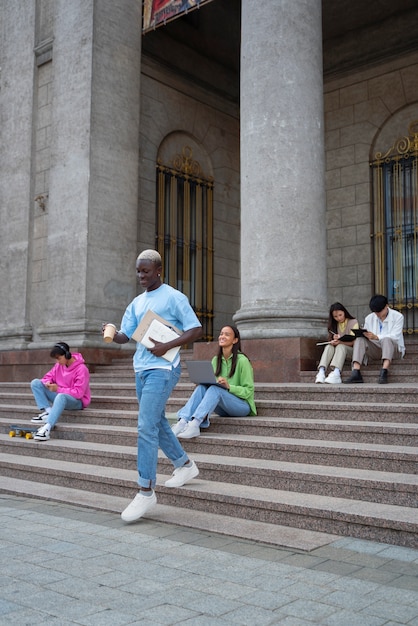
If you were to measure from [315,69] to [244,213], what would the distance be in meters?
2.42

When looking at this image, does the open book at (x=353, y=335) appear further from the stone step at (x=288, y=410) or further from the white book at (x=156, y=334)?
the white book at (x=156, y=334)

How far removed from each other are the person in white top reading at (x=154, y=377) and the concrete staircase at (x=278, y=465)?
0.96ft

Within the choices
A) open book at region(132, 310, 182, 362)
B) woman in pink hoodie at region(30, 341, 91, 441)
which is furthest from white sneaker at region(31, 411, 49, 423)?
open book at region(132, 310, 182, 362)

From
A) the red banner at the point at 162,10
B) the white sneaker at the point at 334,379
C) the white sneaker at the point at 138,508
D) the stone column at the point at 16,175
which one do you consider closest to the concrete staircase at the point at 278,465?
the white sneaker at the point at 138,508

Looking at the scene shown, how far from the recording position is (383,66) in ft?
49.8

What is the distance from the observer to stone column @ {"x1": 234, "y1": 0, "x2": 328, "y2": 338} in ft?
33.3

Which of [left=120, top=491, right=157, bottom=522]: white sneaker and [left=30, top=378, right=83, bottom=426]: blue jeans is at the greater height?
[left=30, top=378, right=83, bottom=426]: blue jeans

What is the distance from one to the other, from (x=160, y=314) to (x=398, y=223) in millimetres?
10009

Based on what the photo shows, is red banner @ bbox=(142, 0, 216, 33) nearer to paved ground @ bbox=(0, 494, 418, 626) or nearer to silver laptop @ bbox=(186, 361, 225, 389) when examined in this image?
silver laptop @ bbox=(186, 361, 225, 389)

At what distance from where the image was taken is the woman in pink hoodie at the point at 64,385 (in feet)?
32.1

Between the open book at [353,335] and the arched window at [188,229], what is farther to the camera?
the arched window at [188,229]

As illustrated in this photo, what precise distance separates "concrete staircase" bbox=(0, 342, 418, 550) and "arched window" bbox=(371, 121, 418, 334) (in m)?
5.34

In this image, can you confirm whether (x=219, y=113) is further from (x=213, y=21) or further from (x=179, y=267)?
(x=179, y=267)

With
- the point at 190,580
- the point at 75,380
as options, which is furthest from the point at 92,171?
the point at 190,580
